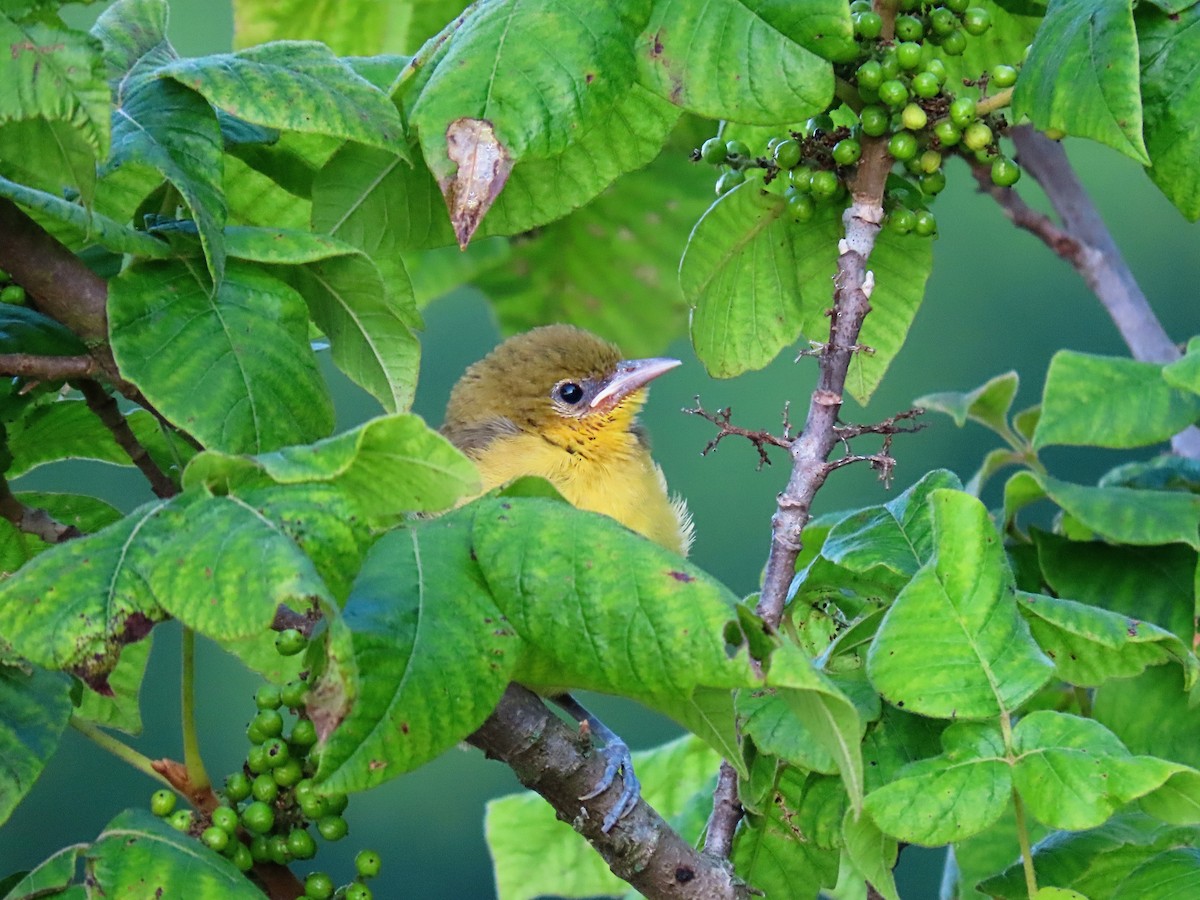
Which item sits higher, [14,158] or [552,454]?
[14,158]

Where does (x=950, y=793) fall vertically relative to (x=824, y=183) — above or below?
below

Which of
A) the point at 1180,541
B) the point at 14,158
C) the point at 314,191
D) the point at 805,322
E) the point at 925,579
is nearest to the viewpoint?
the point at 14,158

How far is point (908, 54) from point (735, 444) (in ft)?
29.5

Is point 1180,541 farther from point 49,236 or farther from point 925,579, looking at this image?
point 49,236

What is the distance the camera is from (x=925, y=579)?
5.19 feet

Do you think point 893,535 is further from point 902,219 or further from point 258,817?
point 258,817

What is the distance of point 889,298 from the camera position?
83.6 inches

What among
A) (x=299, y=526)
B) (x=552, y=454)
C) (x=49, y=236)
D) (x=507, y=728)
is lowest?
(x=552, y=454)

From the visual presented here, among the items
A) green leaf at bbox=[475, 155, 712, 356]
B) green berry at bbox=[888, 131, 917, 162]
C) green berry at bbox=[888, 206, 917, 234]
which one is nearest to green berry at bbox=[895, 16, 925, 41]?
green berry at bbox=[888, 131, 917, 162]

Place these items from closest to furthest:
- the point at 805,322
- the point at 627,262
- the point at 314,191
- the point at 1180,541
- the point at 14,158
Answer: the point at 14,158
the point at 314,191
the point at 1180,541
the point at 805,322
the point at 627,262

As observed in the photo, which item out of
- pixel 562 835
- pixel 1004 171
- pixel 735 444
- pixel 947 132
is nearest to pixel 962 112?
pixel 947 132

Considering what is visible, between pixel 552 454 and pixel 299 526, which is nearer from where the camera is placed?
pixel 299 526

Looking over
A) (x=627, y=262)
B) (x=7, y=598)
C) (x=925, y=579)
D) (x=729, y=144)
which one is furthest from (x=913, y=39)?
(x=627, y=262)

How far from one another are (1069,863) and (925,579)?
17.0 inches
